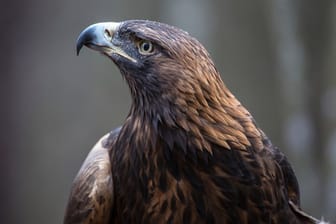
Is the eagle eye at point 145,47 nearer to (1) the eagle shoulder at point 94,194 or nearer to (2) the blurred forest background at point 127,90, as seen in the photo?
(1) the eagle shoulder at point 94,194

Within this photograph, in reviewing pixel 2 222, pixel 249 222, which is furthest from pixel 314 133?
pixel 249 222

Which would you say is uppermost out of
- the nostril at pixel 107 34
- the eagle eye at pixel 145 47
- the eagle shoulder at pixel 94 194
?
the nostril at pixel 107 34

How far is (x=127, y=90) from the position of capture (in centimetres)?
580

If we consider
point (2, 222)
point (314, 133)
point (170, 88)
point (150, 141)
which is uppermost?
point (170, 88)

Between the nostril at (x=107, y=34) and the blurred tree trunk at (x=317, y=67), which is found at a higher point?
the nostril at (x=107, y=34)

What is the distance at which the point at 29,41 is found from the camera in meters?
5.60

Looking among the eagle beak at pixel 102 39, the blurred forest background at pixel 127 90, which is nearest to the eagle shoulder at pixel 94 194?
the eagle beak at pixel 102 39

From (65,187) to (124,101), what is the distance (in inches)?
34.9

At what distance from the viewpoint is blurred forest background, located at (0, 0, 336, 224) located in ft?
18.6

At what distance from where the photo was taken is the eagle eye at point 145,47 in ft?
9.68

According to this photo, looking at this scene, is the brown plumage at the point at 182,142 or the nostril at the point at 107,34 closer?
the brown plumage at the point at 182,142

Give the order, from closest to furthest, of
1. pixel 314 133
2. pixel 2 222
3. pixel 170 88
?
pixel 170 88 < pixel 2 222 < pixel 314 133

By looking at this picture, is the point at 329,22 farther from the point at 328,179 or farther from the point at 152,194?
the point at 152,194

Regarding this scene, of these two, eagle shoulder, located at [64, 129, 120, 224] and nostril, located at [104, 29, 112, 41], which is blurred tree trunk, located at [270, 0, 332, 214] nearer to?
eagle shoulder, located at [64, 129, 120, 224]
